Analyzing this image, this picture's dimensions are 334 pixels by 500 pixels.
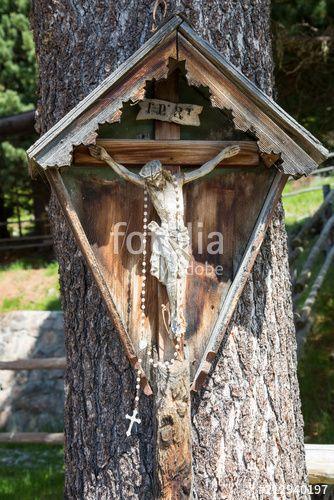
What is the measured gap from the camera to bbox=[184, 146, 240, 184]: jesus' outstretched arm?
257 centimetres

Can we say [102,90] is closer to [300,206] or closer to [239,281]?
[239,281]

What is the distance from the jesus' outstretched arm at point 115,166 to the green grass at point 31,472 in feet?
11.4

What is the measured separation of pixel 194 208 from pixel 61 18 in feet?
3.48

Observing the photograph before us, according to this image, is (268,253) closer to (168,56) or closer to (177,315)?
(177,315)

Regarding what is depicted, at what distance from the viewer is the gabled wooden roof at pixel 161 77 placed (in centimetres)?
242

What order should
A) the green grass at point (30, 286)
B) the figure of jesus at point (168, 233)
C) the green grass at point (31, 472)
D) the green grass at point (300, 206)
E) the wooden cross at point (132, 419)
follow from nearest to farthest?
the figure of jesus at point (168, 233) → the wooden cross at point (132, 419) → the green grass at point (31, 472) → the green grass at point (30, 286) → the green grass at point (300, 206)

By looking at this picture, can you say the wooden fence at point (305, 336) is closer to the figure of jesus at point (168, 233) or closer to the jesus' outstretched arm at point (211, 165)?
the figure of jesus at point (168, 233)

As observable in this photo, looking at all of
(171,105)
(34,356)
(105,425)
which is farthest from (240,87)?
(34,356)

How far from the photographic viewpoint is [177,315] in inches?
99.4

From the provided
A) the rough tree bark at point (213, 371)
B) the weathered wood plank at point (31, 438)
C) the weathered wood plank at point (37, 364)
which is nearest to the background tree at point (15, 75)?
the weathered wood plank at point (37, 364)

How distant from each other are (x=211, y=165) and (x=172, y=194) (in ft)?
0.64

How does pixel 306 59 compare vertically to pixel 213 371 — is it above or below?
above

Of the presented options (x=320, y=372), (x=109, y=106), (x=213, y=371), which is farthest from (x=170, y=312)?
(x=320, y=372)

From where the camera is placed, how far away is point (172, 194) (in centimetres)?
254
